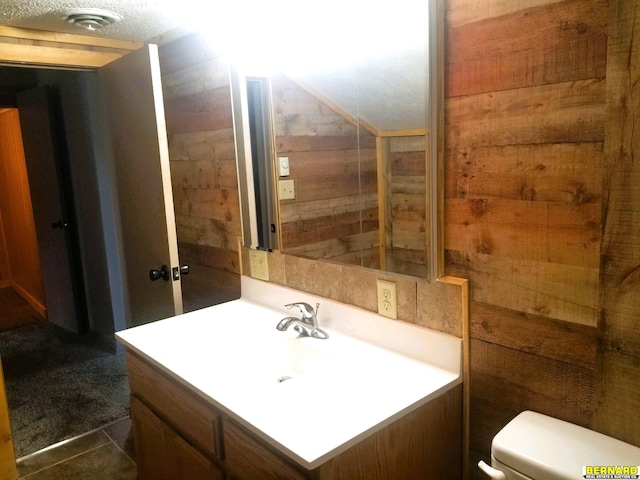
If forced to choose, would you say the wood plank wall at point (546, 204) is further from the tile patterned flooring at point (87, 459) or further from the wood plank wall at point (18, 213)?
the wood plank wall at point (18, 213)

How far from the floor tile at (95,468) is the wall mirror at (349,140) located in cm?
119

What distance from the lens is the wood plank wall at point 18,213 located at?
445cm

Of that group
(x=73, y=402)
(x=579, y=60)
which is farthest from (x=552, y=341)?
(x=73, y=402)

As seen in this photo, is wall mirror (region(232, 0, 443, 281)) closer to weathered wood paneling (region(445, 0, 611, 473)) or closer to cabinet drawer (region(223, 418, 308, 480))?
weathered wood paneling (region(445, 0, 611, 473))

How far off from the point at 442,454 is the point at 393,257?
54 centimetres

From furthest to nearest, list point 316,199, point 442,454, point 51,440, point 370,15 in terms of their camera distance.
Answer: point 51,440
point 316,199
point 370,15
point 442,454

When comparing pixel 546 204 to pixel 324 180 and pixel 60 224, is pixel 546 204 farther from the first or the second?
pixel 60 224

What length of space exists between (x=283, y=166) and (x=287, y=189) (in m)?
0.08

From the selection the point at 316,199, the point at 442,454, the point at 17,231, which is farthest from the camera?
the point at 17,231

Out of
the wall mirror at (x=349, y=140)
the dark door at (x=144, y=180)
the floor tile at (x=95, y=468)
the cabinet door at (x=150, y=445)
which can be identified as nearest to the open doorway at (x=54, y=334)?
the floor tile at (x=95, y=468)

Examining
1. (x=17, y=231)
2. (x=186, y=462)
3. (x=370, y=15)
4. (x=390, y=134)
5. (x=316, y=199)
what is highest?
(x=370, y=15)

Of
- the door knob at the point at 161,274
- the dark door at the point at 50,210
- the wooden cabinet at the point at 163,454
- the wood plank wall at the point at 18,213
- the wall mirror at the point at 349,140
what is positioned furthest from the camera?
the wood plank wall at the point at 18,213

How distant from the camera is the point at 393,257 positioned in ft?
4.77

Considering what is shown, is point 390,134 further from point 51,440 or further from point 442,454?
point 51,440
